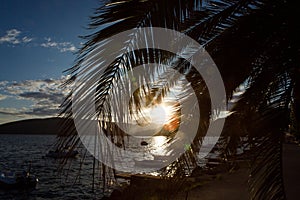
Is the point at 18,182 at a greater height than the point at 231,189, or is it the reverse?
the point at 231,189

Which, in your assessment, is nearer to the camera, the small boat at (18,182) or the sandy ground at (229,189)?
the sandy ground at (229,189)

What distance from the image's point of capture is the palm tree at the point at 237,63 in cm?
229

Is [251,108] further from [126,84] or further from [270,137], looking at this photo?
[126,84]

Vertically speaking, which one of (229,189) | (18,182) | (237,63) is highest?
(237,63)

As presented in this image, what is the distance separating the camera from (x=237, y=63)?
320 cm

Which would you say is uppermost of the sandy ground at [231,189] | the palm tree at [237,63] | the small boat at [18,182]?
the palm tree at [237,63]

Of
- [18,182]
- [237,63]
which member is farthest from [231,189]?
[18,182]

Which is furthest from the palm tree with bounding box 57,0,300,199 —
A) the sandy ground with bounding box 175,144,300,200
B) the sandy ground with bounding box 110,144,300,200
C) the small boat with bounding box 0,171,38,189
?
the small boat with bounding box 0,171,38,189

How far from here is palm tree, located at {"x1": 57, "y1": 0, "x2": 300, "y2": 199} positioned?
2.29m

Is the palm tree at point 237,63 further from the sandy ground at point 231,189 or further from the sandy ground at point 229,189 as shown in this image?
the sandy ground at point 231,189

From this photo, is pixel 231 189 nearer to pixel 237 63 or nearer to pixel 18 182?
pixel 237 63

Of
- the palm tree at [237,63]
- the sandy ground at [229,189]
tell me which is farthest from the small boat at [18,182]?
the palm tree at [237,63]

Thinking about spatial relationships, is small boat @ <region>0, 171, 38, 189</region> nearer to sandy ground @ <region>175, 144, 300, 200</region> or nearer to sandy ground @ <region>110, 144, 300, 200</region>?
sandy ground @ <region>110, 144, 300, 200</region>

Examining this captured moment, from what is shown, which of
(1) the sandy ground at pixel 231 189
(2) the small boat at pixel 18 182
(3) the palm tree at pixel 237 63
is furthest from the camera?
(2) the small boat at pixel 18 182
